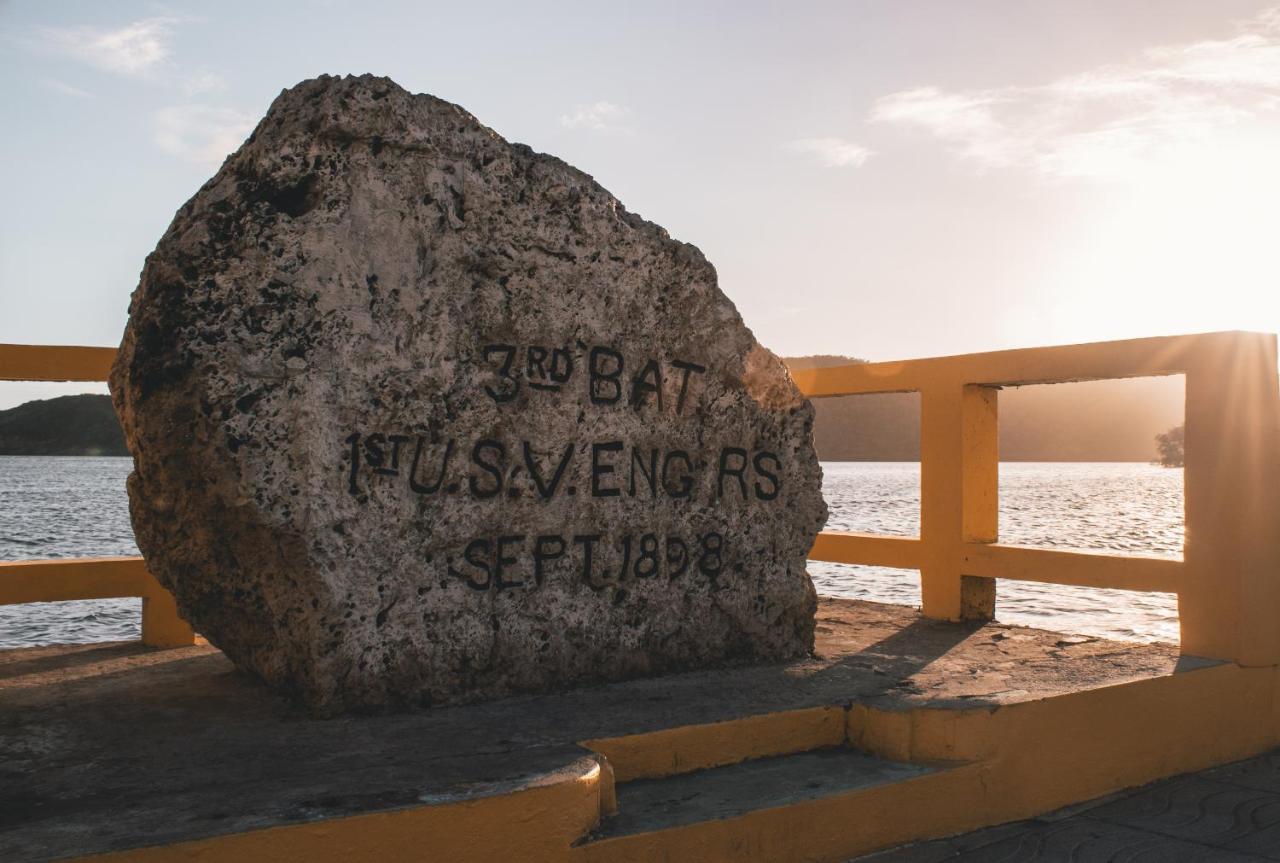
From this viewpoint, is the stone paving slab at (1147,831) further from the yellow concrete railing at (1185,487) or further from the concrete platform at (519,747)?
the yellow concrete railing at (1185,487)

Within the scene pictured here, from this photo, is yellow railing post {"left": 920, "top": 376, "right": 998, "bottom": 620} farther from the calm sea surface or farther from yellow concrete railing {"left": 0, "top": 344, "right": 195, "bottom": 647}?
yellow concrete railing {"left": 0, "top": 344, "right": 195, "bottom": 647}

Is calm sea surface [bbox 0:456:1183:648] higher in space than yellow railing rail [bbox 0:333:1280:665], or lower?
lower

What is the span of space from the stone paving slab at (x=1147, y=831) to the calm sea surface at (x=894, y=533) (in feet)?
4.66

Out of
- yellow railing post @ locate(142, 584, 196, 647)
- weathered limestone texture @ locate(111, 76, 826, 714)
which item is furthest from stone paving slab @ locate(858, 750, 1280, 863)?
yellow railing post @ locate(142, 584, 196, 647)

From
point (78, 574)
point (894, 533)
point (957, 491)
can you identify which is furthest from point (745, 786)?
point (894, 533)

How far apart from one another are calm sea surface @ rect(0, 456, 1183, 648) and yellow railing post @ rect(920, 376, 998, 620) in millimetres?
477

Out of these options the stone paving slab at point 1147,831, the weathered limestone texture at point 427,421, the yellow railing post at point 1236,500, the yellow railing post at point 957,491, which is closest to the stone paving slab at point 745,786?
the stone paving slab at point 1147,831

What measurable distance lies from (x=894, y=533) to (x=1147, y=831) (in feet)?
32.9

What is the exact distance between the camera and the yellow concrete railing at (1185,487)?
4.62 m

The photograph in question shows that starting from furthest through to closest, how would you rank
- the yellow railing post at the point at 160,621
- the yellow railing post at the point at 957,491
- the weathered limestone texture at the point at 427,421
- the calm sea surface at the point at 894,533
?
the calm sea surface at the point at 894,533, the yellow railing post at the point at 957,491, the yellow railing post at the point at 160,621, the weathered limestone texture at the point at 427,421

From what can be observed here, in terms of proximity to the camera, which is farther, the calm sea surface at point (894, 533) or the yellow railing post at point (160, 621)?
the calm sea surface at point (894, 533)

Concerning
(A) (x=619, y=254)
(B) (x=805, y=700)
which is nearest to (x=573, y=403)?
(A) (x=619, y=254)

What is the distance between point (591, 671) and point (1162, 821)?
2225mm

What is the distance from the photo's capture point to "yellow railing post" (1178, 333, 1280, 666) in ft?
15.1
